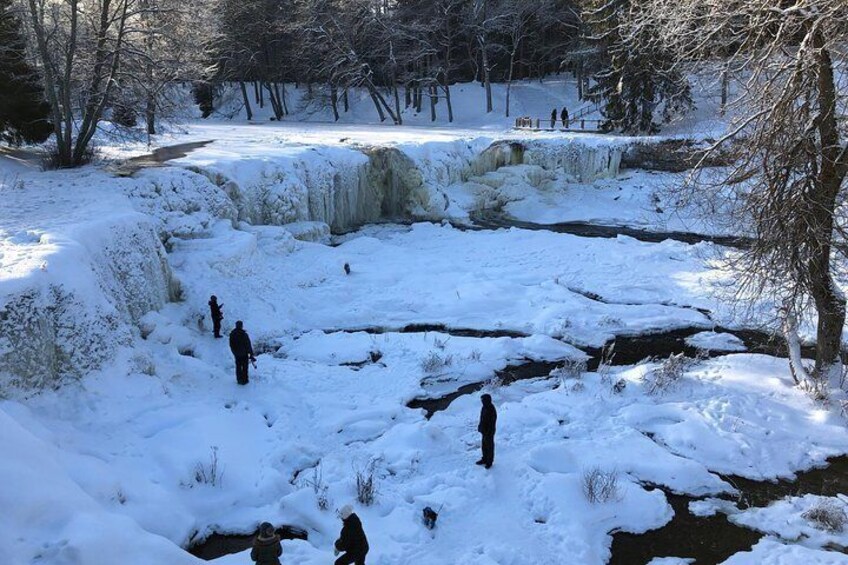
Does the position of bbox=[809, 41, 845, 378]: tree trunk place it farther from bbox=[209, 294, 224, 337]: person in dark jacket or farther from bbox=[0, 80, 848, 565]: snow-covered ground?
bbox=[209, 294, 224, 337]: person in dark jacket

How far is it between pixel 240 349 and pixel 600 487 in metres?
6.25

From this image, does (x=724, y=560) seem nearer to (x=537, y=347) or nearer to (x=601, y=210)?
(x=537, y=347)

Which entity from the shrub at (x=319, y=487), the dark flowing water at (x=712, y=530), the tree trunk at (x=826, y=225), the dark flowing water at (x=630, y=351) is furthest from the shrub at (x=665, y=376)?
the shrub at (x=319, y=487)

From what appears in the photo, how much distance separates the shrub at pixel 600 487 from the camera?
765cm

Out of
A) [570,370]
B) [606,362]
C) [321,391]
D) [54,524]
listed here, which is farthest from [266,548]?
[606,362]

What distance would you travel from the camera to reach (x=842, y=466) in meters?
8.52

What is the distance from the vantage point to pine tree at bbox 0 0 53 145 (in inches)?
623

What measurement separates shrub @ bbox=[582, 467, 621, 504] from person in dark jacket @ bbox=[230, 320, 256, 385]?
5.96 metres

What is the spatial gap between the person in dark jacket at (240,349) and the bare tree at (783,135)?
800 centimetres

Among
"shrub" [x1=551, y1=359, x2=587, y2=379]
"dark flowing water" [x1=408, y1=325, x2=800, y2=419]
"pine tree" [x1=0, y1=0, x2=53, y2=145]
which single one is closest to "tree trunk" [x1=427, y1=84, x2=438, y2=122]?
"pine tree" [x1=0, y1=0, x2=53, y2=145]

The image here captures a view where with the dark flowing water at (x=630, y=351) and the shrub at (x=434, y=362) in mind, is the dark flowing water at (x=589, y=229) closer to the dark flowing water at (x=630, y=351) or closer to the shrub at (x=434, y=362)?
the dark flowing water at (x=630, y=351)

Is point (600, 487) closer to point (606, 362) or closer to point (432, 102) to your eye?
point (606, 362)

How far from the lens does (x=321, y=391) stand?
10.8 meters

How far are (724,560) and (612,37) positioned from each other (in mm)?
26776
